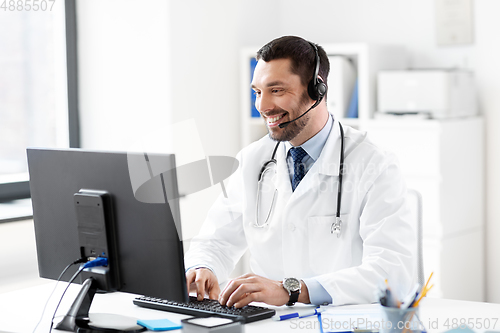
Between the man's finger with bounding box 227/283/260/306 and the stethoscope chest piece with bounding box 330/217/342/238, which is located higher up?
the stethoscope chest piece with bounding box 330/217/342/238

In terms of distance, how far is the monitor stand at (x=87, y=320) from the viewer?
1.47m

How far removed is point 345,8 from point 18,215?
→ 224 cm

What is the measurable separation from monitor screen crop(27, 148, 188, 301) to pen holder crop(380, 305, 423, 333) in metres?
0.45

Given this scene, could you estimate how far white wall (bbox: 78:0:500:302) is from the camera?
332 centimetres

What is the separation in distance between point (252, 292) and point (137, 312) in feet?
1.00

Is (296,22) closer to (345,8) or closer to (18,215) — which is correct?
(345,8)

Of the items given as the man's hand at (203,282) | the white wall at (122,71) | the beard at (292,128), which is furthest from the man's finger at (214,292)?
the white wall at (122,71)

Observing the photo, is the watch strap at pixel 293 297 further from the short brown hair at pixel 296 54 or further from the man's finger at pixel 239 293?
the short brown hair at pixel 296 54

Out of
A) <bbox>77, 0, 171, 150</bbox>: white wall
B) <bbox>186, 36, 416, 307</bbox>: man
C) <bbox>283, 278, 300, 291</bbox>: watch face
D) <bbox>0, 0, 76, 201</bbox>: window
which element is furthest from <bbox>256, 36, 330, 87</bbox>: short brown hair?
<bbox>0, 0, 76, 201</bbox>: window

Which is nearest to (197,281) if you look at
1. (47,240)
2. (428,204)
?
(47,240)

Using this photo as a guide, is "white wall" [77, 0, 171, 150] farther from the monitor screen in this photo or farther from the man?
the monitor screen

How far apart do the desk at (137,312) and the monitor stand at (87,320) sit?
0.05 metres

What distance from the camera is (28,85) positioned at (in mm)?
3287

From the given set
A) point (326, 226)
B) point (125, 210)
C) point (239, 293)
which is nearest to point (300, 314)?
point (239, 293)
